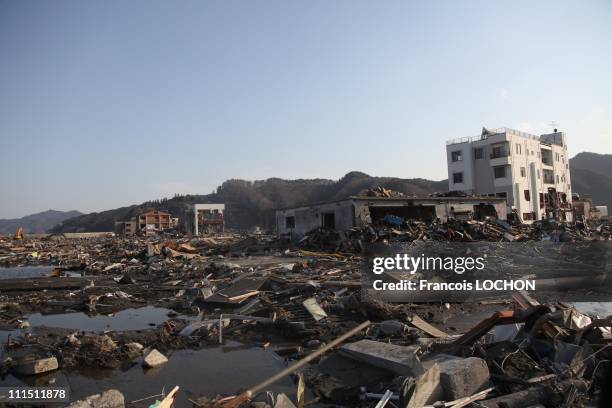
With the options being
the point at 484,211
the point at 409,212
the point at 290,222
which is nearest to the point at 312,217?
the point at 290,222

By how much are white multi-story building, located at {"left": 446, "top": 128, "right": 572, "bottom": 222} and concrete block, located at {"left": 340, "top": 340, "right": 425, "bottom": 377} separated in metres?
41.1

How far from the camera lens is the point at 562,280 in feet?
41.2

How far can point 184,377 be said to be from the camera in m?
5.76

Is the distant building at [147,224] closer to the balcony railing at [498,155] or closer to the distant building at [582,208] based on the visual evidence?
the balcony railing at [498,155]

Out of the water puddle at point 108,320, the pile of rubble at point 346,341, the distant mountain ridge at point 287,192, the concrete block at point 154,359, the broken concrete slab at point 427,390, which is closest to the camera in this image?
the broken concrete slab at point 427,390

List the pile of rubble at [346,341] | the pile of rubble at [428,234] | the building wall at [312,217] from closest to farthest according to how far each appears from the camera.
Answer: the pile of rubble at [346,341], the pile of rubble at [428,234], the building wall at [312,217]

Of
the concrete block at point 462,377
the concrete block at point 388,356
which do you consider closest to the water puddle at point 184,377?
the concrete block at point 388,356

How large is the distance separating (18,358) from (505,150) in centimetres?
4561

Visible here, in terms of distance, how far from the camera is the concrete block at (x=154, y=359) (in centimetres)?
619

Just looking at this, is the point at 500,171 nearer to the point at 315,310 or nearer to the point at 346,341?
the point at 315,310

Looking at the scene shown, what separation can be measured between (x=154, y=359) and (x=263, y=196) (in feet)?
403

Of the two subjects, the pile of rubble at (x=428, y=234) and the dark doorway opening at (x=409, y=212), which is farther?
the dark doorway opening at (x=409, y=212)

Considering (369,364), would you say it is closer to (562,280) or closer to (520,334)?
(520,334)

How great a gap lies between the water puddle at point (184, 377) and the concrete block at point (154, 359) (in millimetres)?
95
